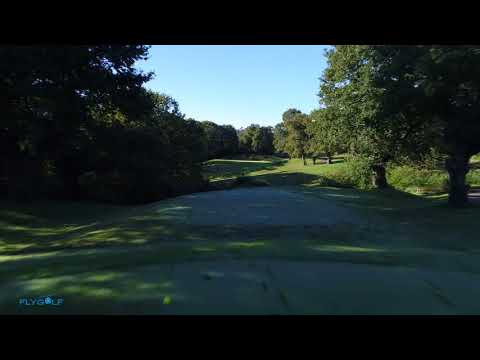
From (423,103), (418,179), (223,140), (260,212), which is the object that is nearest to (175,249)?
(260,212)

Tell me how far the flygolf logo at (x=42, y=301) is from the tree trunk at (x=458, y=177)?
15.4 m

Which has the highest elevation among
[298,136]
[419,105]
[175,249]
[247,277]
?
[298,136]

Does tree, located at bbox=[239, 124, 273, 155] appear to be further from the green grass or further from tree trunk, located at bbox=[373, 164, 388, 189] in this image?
the green grass

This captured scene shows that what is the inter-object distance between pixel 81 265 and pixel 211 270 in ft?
8.03

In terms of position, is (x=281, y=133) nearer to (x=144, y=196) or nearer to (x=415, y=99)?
(x=144, y=196)

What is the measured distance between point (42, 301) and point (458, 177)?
51.5ft

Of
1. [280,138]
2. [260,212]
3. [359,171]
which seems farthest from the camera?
[280,138]

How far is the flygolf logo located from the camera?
3.43 m

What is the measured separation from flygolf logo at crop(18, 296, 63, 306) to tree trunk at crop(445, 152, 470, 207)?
15.4 metres

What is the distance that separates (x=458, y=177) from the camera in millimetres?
13594

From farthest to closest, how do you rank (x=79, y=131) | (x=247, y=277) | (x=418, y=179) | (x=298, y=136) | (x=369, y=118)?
(x=298, y=136)
(x=418, y=179)
(x=79, y=131)
(x=369, y=118)
(x=247, y=277)

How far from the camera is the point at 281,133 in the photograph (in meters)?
69.3

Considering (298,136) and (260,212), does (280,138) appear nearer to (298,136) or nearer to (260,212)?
(298,136)

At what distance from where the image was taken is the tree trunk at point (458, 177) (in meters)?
13.5
